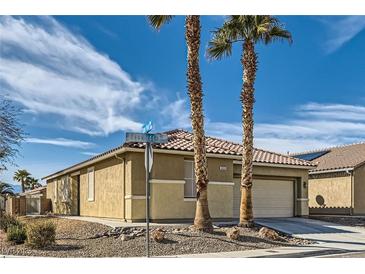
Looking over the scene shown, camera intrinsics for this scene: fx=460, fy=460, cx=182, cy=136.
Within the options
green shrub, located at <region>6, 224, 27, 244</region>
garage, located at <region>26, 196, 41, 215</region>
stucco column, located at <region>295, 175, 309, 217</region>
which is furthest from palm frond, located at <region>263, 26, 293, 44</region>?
garage, located at <region>26, 196, 41, 215</region>

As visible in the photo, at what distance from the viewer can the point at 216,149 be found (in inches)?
795

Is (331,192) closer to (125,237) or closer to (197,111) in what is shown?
(197,111)

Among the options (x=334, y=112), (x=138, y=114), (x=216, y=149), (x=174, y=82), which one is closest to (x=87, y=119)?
(x=138, y=114)

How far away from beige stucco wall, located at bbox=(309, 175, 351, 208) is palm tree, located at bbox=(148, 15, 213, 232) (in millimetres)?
12967

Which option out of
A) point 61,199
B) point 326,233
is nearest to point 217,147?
point 326,233

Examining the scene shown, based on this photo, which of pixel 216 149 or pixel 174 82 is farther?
pixel 216 149

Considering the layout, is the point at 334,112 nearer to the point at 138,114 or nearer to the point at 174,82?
the point at 174,82

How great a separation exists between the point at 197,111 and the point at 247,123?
250cm

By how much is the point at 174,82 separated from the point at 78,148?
17.9 ft

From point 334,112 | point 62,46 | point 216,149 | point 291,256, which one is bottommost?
point 291,256

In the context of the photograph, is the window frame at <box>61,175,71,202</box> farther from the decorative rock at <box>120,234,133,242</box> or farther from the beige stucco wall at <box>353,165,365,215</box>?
the beige stucco wall at <box>353,165,365,215</box>

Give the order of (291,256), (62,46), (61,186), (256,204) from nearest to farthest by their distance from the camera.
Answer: (291,256) → (62,46) → (256,204) → (61,186)

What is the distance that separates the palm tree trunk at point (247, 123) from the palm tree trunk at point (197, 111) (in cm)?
211
